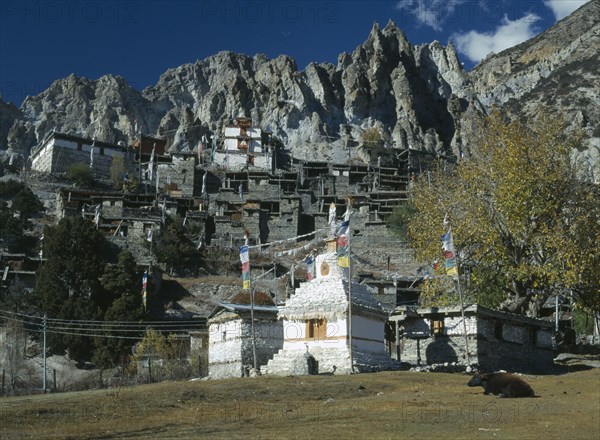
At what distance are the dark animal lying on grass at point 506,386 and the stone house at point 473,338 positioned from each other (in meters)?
13.5

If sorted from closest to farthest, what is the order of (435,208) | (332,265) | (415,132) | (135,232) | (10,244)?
(332,265) < (435,208) < (10,244) < (135,232) < (415,132)

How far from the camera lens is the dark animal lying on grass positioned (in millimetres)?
24297

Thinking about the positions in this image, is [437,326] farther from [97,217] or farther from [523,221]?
[97,217]

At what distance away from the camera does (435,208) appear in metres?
47.9

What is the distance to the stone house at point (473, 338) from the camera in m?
39.7

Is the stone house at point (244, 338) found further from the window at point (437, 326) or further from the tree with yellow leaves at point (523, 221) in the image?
the tree with yellow leaves at point (523, 221)

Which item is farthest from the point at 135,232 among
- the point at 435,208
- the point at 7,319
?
the point at 435,208

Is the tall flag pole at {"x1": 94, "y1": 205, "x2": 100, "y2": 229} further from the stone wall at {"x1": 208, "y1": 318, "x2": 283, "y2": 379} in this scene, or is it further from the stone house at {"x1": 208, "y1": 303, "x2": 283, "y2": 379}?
the stone wall at {"x1": 208, "y1": 318, "x2": 283, "y2": 379}

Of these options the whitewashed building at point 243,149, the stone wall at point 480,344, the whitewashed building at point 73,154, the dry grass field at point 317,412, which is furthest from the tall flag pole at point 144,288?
the whitewashed building at point 243,149

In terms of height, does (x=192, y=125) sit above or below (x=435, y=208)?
above

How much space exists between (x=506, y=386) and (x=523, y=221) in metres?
20.4

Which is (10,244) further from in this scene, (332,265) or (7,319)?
(332,265)

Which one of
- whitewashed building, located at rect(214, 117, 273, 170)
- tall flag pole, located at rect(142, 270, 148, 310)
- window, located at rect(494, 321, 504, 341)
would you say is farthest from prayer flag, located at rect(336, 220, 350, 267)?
whitewashed building, located at rect(214, 117, 273, 170)

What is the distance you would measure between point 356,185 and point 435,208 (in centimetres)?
6552
